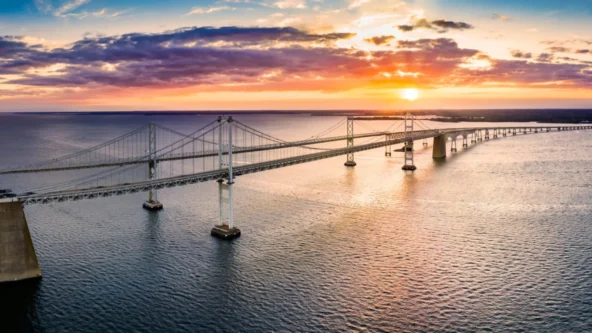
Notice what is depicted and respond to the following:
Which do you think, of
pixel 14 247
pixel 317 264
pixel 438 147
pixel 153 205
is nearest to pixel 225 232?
pixel 317 264

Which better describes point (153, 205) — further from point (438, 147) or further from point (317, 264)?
point (438, 147)

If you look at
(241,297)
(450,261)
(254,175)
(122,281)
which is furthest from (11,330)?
(254,175)

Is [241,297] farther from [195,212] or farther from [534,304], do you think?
[195,212]

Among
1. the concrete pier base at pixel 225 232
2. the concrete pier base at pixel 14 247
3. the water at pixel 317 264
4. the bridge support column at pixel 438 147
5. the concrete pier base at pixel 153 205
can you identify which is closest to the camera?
the water at pixel 317 264

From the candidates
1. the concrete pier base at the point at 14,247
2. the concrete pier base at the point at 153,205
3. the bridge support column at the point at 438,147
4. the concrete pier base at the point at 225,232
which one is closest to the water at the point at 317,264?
the concrete pier base at the point at 225,232

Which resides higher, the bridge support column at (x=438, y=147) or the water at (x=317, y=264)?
the bridge support column at (x=438, y=147)

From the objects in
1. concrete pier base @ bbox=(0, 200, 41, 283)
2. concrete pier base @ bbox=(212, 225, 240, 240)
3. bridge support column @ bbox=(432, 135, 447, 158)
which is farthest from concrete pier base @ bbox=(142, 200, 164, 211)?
bridge support column @ bbox=(432, 135, 447, 158)

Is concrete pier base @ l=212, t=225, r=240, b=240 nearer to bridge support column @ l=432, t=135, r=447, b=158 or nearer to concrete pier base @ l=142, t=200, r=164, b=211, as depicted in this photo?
concrete pier base @ l=142, t=200, r=164, b=211

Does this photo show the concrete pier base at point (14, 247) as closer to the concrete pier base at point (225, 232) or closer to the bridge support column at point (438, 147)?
the concrete pier base at point (225, 232)
